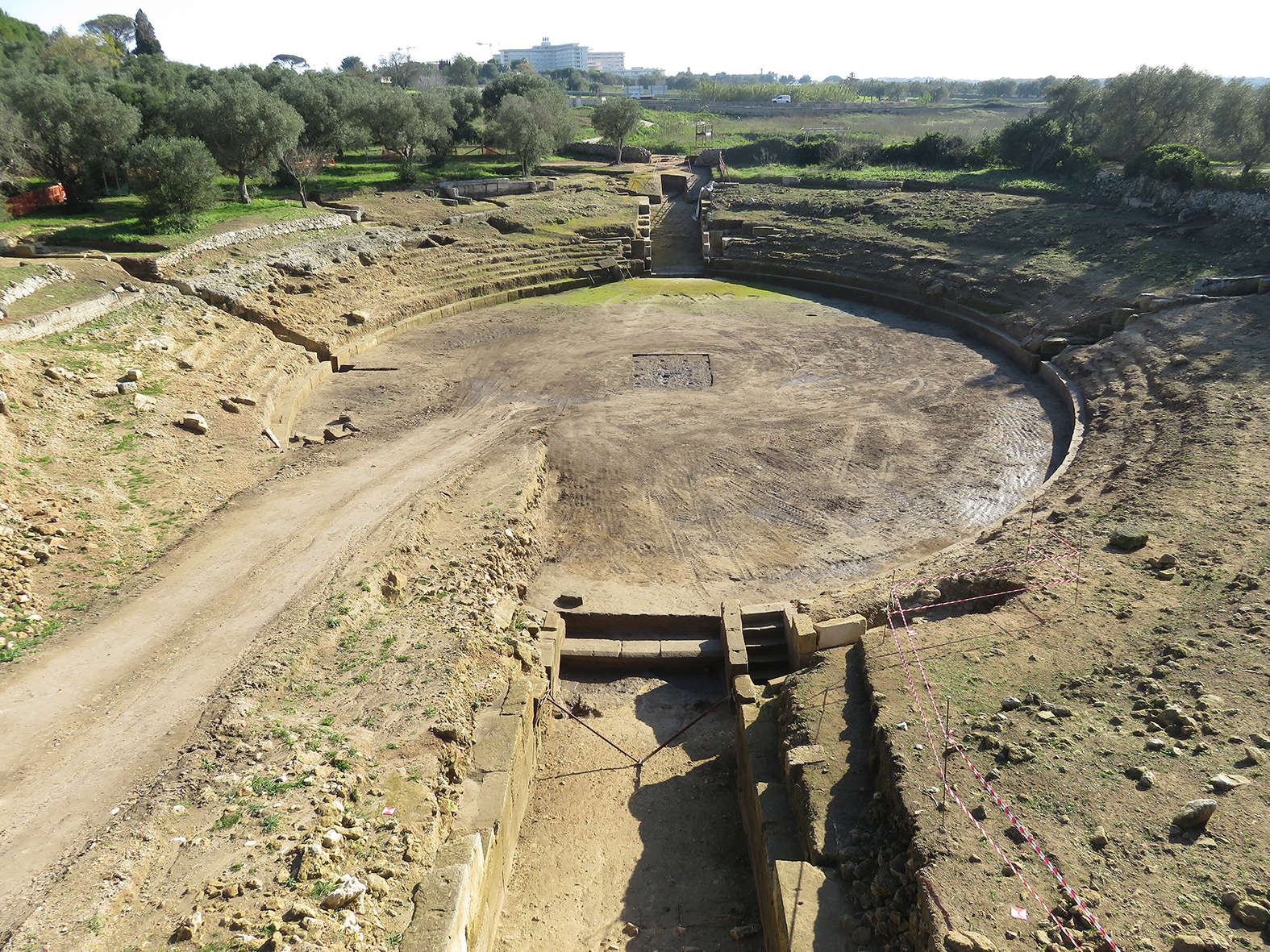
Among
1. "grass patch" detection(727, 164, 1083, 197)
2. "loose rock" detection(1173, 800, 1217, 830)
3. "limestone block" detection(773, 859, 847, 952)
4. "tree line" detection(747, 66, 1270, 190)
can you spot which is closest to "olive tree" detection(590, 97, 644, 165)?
"grass patch" detection(727, 164, 1083, 197)

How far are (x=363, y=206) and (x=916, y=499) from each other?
88.3 feet

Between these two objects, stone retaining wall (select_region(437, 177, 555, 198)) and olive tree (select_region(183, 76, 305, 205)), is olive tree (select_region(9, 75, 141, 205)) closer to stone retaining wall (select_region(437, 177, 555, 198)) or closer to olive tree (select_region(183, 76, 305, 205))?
olive tree (select_region(183, 76, 305, 205))

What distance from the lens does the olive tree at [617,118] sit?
4800 cm

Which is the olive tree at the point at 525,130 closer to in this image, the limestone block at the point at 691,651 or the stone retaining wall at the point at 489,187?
the stone retaining wall at the point at 489,187

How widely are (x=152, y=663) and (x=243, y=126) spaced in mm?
25680

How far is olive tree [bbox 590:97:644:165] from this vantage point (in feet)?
157

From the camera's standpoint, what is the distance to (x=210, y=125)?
28594 millimetres

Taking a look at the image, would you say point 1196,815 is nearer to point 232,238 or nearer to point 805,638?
point 805,638

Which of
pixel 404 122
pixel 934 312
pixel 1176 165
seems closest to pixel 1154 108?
pixel 1176 165

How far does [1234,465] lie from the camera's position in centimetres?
1368

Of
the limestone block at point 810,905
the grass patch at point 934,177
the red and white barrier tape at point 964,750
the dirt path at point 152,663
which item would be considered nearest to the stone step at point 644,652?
the red and white barrier tape at point 964,750

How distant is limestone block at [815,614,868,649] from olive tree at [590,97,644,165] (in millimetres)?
44451

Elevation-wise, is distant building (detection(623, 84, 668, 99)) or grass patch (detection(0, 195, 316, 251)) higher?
distant building (detection(623, 84, 668, 99))

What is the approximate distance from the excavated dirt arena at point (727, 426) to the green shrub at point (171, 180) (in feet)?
26.6
